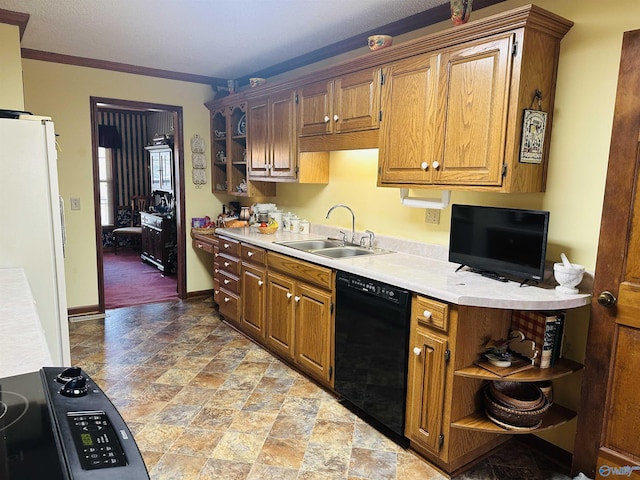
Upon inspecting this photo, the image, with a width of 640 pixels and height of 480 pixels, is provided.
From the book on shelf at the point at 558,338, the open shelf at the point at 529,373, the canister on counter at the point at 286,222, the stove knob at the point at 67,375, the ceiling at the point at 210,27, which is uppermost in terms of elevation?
the ceiling at the point at 210,27

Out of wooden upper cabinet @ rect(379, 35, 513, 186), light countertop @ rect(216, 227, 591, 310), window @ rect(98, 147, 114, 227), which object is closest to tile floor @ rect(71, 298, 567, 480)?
light countertop @ rect(216, 227, 591, 310)

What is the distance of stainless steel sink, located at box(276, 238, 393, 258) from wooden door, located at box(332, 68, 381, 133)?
0.89 m

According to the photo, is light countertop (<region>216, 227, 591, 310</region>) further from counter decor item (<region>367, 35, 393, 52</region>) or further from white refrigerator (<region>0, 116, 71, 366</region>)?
white refrigerator (<region>0, 116, 71, 366</region>)

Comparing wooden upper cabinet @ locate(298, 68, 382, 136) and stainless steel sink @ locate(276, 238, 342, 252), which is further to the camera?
stainless steel sink @ locate(276, 238, 342, 252)

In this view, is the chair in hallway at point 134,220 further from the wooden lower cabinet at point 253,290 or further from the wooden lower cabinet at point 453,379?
the wooden lower cabinet at point 453,379

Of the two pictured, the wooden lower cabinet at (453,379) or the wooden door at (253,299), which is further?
the wooden door at (253,299)

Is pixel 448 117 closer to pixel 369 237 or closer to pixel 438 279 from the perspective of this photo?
pixel 438 279

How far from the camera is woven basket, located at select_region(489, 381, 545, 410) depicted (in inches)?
84.0

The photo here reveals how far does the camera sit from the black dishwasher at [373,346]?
240cm

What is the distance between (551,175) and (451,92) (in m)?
0.69

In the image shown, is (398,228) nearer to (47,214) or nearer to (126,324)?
(47,214)

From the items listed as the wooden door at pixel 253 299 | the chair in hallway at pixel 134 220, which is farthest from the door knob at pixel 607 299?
the chair in hallway at pixel 134 220

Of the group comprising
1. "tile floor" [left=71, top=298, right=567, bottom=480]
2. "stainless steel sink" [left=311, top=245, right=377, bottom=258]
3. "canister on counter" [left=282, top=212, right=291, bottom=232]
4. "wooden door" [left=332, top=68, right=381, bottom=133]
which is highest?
"wooden door" [left=332, top=68, right=381, bottom=133]

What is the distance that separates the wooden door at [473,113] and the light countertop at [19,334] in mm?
2035
